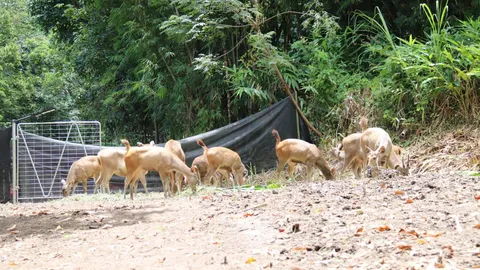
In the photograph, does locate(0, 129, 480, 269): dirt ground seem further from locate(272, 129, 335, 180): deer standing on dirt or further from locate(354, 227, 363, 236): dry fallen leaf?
locate(272, 129, 335, 180): deer standing on dirt

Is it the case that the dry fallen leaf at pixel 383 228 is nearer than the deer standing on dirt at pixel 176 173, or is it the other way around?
the dry fallen leaf at pixel 383 228

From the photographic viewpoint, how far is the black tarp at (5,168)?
42.9ft

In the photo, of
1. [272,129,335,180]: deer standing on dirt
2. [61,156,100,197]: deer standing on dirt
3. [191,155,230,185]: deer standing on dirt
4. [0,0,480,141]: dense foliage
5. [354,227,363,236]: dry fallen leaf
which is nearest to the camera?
[354,227,363,236]: dry fallen leaf

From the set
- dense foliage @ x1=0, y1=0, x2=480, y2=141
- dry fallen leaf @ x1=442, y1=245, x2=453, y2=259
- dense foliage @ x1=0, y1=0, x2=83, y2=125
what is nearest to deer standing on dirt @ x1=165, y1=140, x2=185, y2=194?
dense foliage @ x1=0, y1=0, x2=480, y2=141

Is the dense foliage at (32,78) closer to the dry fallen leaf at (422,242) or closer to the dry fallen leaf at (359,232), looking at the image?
the dry fallen leaf at (359,232)

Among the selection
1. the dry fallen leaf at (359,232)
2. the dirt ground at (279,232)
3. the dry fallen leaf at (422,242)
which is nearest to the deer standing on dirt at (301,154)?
the dirt ground at (279,232)

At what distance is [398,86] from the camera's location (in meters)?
12.2

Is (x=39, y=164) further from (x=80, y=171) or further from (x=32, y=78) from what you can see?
(x=32, y=78)

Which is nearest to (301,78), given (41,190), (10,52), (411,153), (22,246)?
(411,153)

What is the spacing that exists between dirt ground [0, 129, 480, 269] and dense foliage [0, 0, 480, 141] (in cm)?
449

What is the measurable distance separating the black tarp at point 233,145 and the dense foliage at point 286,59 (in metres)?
0.69

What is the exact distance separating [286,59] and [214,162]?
3483 millimetres

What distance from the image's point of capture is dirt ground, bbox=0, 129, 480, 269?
13.8 ft

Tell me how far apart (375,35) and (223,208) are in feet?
29.5
